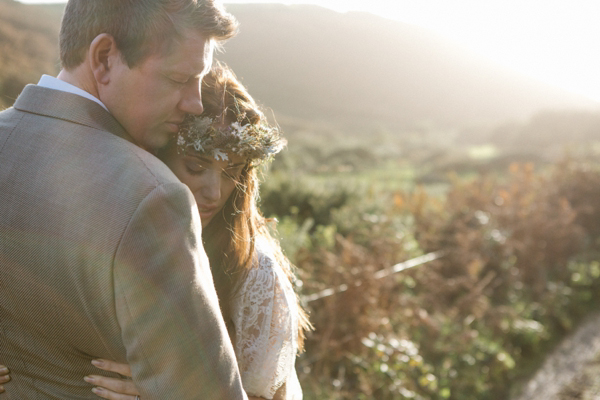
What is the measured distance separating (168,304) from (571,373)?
5998 mm

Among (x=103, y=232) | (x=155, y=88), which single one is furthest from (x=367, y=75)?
(x=103, y=232)

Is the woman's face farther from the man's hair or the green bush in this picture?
the green bush

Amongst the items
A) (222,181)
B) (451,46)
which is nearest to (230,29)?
(222,181)

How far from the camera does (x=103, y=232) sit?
101 centimetres

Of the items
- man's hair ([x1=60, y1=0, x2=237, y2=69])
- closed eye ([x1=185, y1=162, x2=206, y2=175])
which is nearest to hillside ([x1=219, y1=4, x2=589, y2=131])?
closed eye ([x1=185, y1=162, x2=206, y2=175])

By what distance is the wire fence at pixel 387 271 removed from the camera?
4152mm

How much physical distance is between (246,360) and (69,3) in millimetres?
1447

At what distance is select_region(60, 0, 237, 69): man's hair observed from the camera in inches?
49.4

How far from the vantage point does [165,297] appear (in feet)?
3.36

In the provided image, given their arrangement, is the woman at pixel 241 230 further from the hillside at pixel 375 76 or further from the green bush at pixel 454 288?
the hillside at pixel 375 76

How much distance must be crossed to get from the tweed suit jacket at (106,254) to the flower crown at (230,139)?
2.10 feet

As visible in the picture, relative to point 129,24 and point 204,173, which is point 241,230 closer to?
point 204,173

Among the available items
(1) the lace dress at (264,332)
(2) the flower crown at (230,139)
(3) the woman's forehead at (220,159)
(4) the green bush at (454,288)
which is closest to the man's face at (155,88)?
(2) the flower crown at (230,139)

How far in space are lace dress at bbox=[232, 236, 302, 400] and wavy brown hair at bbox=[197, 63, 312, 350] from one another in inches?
2.9
